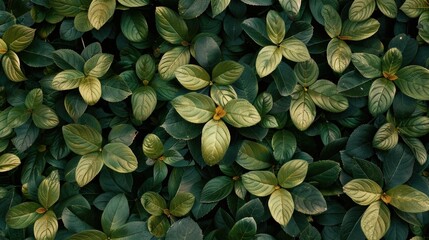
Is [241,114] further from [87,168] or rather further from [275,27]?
[87,168]

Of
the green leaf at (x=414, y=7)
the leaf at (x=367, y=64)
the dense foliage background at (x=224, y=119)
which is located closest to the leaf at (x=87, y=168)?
the dense foliage background at (x=224, y=119)

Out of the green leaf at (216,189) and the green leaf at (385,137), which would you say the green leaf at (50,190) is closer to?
the green leaf at (216,189)

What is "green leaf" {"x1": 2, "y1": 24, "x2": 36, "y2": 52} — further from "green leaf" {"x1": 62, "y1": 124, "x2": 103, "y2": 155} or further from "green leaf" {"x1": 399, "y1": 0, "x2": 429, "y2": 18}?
"green leaf" {"x1": 399, "y1": 0, "x2": 429, "y2": 18}

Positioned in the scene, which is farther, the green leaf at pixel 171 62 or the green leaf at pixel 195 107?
the green leaf at pixel 171 62

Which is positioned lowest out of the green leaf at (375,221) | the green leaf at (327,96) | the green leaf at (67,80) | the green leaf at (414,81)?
the green leaf at (375,221)

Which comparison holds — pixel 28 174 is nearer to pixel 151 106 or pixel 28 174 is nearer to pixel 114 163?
pixel 114 163

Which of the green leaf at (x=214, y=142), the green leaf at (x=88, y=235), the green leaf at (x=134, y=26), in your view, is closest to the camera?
the green leaf at (x=214, y=142)

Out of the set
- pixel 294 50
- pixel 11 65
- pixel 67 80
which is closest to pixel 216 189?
pixel 294 50
